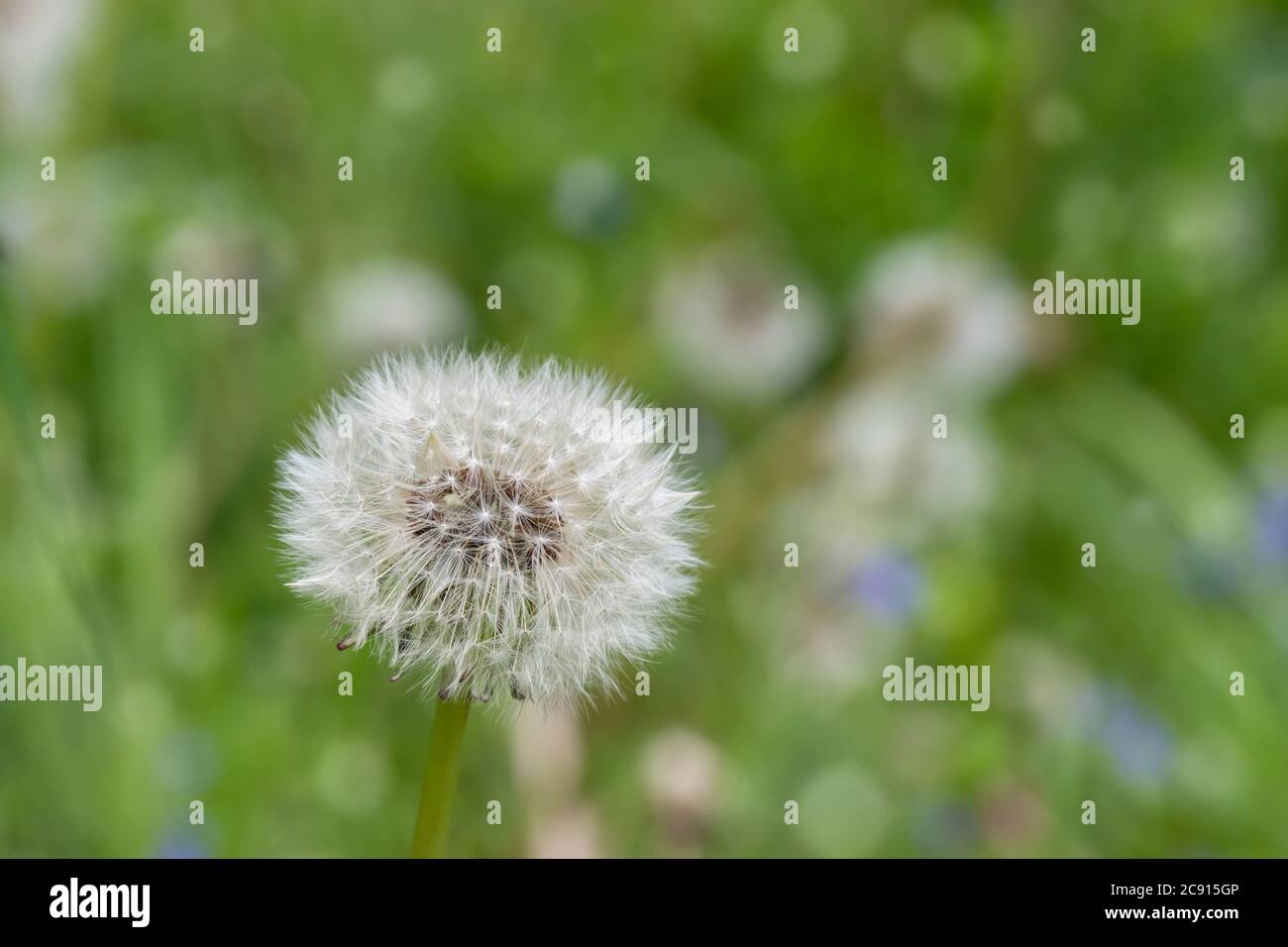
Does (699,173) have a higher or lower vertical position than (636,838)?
higher

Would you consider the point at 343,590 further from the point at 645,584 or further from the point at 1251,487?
the point at 1251,487

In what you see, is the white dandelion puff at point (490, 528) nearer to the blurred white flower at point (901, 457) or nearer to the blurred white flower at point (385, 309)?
the blurred white flower at point (385, 309)

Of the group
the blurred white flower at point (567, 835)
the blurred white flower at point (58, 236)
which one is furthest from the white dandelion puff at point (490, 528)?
the blurred white flower at point (58, 236)

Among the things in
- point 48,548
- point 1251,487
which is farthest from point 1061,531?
point 48,548

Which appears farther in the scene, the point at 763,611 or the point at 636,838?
the point at 763,611

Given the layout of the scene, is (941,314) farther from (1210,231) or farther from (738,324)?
(1210,231)

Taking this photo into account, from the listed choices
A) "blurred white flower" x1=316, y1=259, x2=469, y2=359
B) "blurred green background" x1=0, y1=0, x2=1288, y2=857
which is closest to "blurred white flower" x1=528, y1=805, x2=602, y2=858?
"blurred green background" x1=0, y1=0, x2=1288, y2=857

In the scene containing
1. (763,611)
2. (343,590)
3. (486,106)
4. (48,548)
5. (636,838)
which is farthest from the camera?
(486,106)
